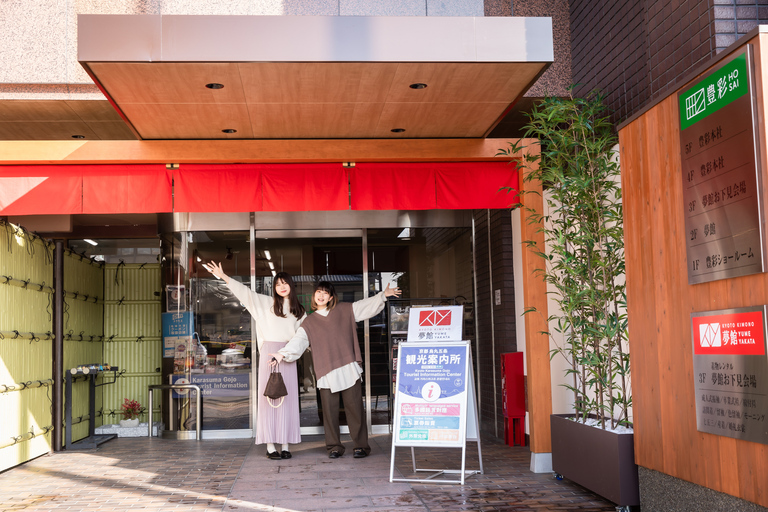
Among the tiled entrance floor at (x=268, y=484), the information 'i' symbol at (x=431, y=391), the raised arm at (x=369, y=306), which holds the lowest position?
the tiled entrance floor at (x=268, y=484)

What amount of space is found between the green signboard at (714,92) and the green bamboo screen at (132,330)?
7.32 m

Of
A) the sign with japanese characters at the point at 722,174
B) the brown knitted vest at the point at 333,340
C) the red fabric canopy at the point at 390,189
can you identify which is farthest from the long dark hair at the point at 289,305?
the sign with japanese characters at the point at 722,174

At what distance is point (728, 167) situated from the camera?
137 inches

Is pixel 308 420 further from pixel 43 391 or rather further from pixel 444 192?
pixel 444 192

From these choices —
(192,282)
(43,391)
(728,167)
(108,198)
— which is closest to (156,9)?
(108,198)

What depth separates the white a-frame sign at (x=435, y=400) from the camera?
553 cm

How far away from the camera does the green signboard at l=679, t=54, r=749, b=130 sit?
133 inches

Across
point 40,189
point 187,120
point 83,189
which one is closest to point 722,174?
point 187,120

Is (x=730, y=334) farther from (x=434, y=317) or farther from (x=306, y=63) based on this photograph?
(x=306, y=63)

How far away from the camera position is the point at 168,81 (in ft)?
16.4

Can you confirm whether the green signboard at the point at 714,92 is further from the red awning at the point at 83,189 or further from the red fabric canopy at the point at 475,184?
the red awning at the point at 83,189

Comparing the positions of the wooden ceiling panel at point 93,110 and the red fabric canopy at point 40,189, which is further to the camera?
the wooden ceiling panel at point 93,110

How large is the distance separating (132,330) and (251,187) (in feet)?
12.7

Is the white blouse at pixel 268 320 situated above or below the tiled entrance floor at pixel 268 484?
above
